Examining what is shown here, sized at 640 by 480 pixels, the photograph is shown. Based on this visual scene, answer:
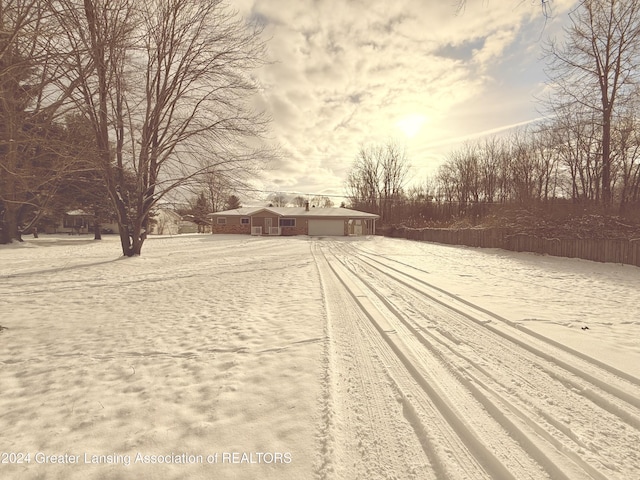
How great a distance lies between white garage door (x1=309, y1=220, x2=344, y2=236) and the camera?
3838 cm

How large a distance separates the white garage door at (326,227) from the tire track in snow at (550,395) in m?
33.6

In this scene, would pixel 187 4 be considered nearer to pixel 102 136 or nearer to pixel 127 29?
pixel 102 136

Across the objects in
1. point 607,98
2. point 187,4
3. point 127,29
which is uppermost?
point 187,4

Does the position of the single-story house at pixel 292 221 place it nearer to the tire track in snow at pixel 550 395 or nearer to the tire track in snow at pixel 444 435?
the tire track in snow at pixel 550 395

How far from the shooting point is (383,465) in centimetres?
198

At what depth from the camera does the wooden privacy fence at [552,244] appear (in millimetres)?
12048

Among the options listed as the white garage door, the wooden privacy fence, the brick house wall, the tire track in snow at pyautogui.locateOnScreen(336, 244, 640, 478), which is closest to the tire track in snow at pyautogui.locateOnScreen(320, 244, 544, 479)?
the tire track in snow at pyautogui.locateOnScreen(336, 244, 640, 478)

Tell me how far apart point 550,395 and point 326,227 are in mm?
35793

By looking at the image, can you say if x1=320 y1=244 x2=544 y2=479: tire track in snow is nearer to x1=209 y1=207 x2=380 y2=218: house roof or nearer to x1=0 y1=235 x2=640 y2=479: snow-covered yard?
x1=0 y1=235 x2=640 y2=479: snow-covered yard

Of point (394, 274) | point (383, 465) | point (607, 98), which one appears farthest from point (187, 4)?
point (607, 98)

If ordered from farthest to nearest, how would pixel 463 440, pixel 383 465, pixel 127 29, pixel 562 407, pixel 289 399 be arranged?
1. pixel 127 29
2. pixel 289 399
3. pixel 562 407
4. pixel 463 440
5. pixel 383 465

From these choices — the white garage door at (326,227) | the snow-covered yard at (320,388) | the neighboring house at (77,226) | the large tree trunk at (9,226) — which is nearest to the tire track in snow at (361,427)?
the snow-covered yard at (320,388)

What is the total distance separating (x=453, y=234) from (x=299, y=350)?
23.4 metres

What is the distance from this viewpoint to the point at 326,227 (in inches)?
1513
